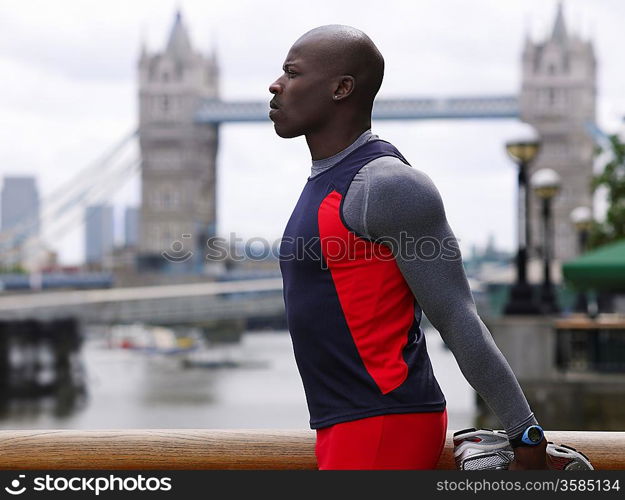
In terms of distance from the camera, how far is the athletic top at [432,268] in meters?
1.43

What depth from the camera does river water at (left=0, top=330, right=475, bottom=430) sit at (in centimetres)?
1323

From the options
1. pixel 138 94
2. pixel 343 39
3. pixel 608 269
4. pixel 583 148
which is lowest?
pixel 608 269

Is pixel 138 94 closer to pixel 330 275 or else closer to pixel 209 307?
pixel 209 307

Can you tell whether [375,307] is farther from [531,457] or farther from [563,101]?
[563,101]

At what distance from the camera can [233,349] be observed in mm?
37781

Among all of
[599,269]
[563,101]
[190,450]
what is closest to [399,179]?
[190,450]

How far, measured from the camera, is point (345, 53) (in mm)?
1521

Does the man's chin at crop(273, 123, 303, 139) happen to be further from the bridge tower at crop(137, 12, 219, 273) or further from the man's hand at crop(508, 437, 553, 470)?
the bridge tower at crop(137, 12, 219, 273)

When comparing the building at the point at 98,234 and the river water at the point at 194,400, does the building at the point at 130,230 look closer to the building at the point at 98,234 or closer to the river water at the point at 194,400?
the building at the point at 98,234

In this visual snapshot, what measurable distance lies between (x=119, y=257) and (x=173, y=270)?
5.48 metres

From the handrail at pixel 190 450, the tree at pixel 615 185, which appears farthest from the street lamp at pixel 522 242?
the handrail at pixel 190 450

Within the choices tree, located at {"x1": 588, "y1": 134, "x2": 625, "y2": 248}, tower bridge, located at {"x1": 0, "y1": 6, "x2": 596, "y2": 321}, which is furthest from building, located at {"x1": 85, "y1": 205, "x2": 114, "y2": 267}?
tree, located at {"x1": 588, "y1": 134, "x2": 625, "y2": 248}

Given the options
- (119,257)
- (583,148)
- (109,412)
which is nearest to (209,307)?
(109,412)

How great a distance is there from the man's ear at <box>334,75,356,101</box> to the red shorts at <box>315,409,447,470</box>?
44cm
